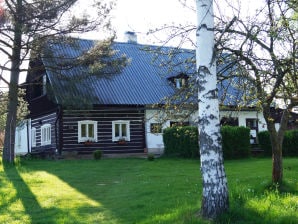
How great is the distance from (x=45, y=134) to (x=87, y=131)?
143 inches

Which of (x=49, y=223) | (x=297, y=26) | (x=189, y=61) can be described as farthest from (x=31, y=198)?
(x=297, y=26)

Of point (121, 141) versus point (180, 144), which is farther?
point (121, 141)

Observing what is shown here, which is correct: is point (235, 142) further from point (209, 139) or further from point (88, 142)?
point (209, 139)

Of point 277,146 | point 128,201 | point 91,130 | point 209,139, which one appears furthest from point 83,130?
point 209,139

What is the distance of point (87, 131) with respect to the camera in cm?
2691

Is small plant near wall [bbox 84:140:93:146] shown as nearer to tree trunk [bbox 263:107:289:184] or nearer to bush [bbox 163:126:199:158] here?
bush [bbox 163:126:199:158]

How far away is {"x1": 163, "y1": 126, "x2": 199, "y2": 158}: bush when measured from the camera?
2248 cm

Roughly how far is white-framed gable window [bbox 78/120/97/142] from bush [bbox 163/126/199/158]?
447cm

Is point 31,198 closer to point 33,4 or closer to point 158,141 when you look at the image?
point 33,4

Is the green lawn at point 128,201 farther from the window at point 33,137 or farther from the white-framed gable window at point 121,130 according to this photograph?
the window at point 33,137

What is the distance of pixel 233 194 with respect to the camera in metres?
8.16

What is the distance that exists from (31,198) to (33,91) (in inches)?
873

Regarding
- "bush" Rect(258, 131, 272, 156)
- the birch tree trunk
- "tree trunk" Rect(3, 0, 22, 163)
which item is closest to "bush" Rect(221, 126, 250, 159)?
"bush" Rect(258, 131, 272, 156)

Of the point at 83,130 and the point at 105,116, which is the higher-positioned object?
the point at 105,116
